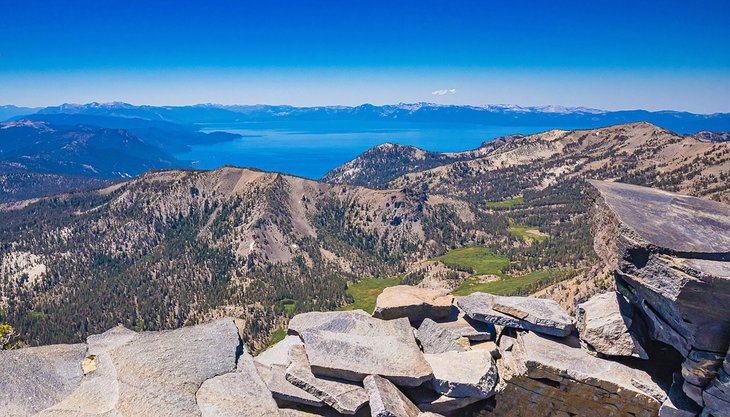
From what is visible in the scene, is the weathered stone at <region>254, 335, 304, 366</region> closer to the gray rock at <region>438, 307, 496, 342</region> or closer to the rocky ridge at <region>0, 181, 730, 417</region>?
the rocky ridge at <region>0, 181, 730, 417</region>

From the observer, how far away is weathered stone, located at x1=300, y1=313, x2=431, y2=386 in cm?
1357

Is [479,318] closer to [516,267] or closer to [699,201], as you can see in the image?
[699,201]

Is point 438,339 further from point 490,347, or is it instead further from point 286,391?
point 286,391

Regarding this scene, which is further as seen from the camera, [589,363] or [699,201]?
[699,201]

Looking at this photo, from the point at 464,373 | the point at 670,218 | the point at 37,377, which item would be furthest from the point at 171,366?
the point at 670,218

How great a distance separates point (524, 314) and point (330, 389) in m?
Result: 7.60

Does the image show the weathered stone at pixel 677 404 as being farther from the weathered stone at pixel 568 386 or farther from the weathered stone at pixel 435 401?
the weathered stone at pixel 435 401

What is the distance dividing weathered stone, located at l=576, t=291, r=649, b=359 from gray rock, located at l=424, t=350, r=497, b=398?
3.36 metres

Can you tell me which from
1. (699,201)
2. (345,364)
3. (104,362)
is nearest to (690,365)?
(699,201)

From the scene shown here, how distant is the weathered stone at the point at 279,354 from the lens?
16766mm

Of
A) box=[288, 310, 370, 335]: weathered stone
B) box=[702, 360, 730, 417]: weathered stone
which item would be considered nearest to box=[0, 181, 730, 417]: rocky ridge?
box=[702, 360, 730, 417]: weathered stone

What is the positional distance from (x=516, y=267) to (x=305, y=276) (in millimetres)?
73322

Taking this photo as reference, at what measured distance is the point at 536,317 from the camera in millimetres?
16000

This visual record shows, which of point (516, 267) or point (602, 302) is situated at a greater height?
point (602, 302)
